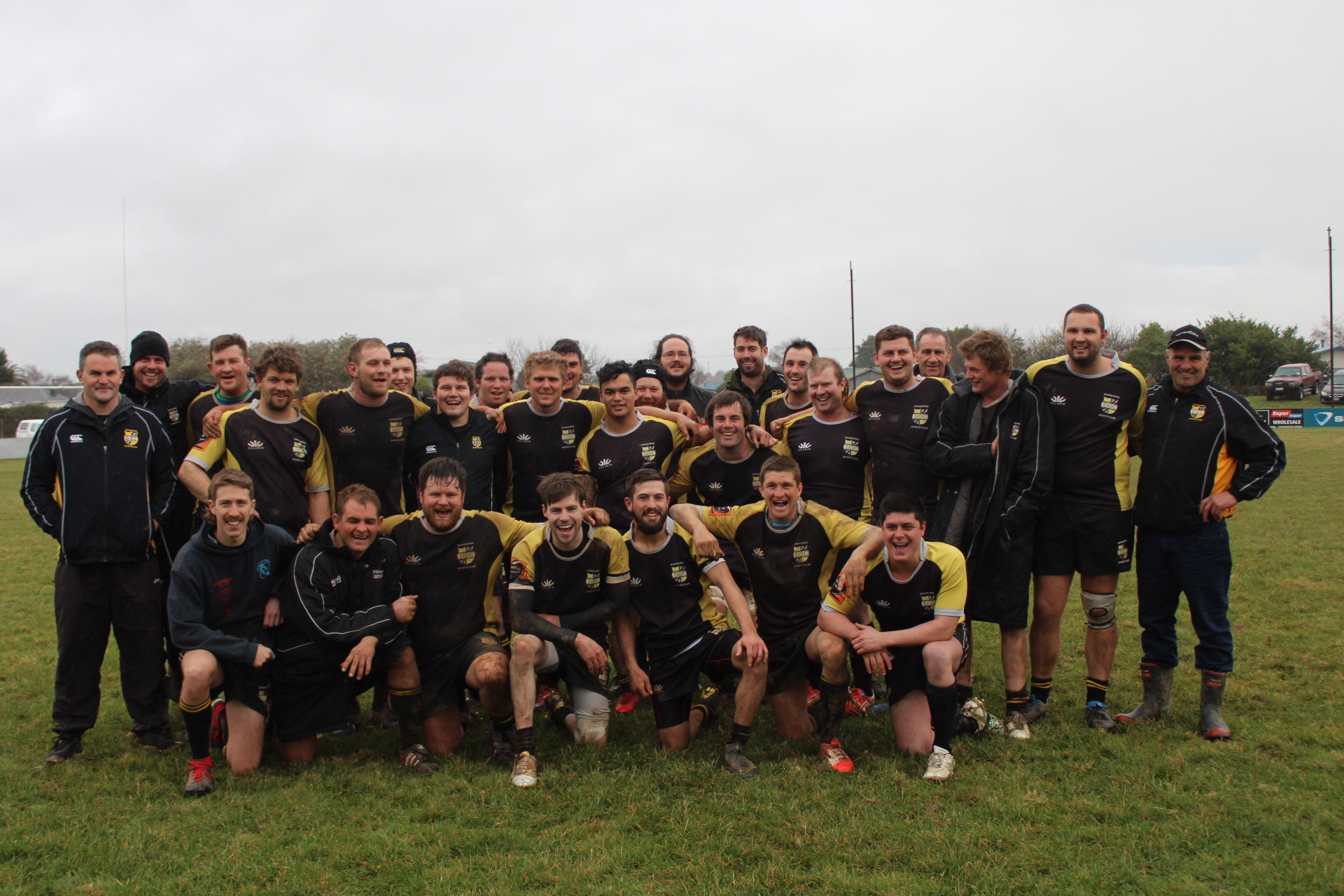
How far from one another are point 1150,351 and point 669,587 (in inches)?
2011

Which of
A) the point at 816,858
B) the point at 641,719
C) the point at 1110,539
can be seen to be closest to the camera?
the point at 816,858

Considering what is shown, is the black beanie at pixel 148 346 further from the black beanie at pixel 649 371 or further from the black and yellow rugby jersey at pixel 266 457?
the black beanie at pixel 649 371

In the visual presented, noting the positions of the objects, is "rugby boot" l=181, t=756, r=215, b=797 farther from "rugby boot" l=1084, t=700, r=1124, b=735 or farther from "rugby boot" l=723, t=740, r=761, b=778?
"rugby boot" l=1084, t=700, r=1124, b=735

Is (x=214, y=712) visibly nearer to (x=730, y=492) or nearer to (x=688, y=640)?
(x=688, y=640)

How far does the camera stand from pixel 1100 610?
5359mm

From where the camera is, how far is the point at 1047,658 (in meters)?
5.47

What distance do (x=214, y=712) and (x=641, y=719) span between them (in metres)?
2.57

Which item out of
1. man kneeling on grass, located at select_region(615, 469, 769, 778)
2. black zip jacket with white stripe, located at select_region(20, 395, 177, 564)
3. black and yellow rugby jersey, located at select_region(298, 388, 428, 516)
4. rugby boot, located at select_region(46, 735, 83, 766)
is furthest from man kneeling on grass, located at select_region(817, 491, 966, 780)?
rugby boot, located at select_region(46, 735, 83, 766)

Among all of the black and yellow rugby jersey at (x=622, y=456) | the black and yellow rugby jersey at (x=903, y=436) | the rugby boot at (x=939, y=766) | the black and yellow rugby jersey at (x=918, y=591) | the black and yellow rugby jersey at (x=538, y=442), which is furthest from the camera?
the black and yellow rugby jersey at (x=538, y=442)

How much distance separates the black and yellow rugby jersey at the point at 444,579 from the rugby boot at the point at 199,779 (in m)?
1.21

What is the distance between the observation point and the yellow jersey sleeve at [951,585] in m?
4.88

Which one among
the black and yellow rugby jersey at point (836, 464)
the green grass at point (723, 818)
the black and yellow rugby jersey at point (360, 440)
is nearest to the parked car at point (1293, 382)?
the green grass at point (723, 818)

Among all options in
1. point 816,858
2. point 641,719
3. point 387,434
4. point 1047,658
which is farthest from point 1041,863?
point 387,434

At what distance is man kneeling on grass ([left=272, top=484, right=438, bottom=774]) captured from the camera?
16.4 feet
